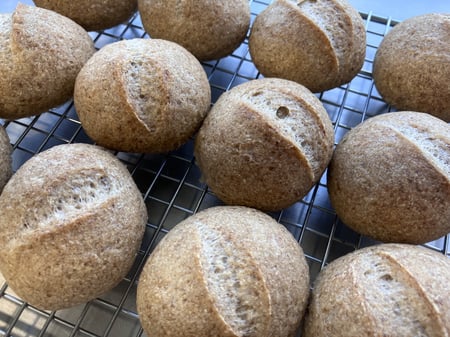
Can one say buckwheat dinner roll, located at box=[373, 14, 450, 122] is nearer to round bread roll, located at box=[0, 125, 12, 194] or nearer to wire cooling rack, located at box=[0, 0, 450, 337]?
wire cooling rack, located at box=[0, 0, 450, 337]

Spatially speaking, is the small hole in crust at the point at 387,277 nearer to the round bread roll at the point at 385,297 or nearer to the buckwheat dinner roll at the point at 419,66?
the round bread roll at the point at 385,297

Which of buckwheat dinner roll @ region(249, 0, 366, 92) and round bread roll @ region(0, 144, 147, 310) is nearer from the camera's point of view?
round bread roll @ region(0, 144, 147, 310)

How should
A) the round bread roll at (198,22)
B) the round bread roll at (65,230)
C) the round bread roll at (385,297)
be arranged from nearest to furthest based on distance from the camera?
the round bread roll at (385,297), the round bread roll at (65,230), the round bread roll at (198,22)

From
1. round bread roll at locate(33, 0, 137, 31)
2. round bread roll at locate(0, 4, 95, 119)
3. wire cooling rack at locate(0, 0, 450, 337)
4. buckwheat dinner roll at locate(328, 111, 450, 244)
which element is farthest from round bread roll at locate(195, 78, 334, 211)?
round bread roll at locate(33, 0, 137, 31)

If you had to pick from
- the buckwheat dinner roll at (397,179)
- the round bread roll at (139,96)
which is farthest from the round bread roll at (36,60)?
the buckwheat dinner roll at (397,179)

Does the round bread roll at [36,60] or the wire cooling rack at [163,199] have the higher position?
the round bread roll at [36,60]

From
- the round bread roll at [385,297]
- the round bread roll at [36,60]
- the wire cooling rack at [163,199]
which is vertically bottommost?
the wire cooling rack at [163,199]

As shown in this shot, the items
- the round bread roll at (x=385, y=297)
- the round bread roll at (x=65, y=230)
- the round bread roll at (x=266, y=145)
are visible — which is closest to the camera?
the round bread roll at (x=385, y=297)
